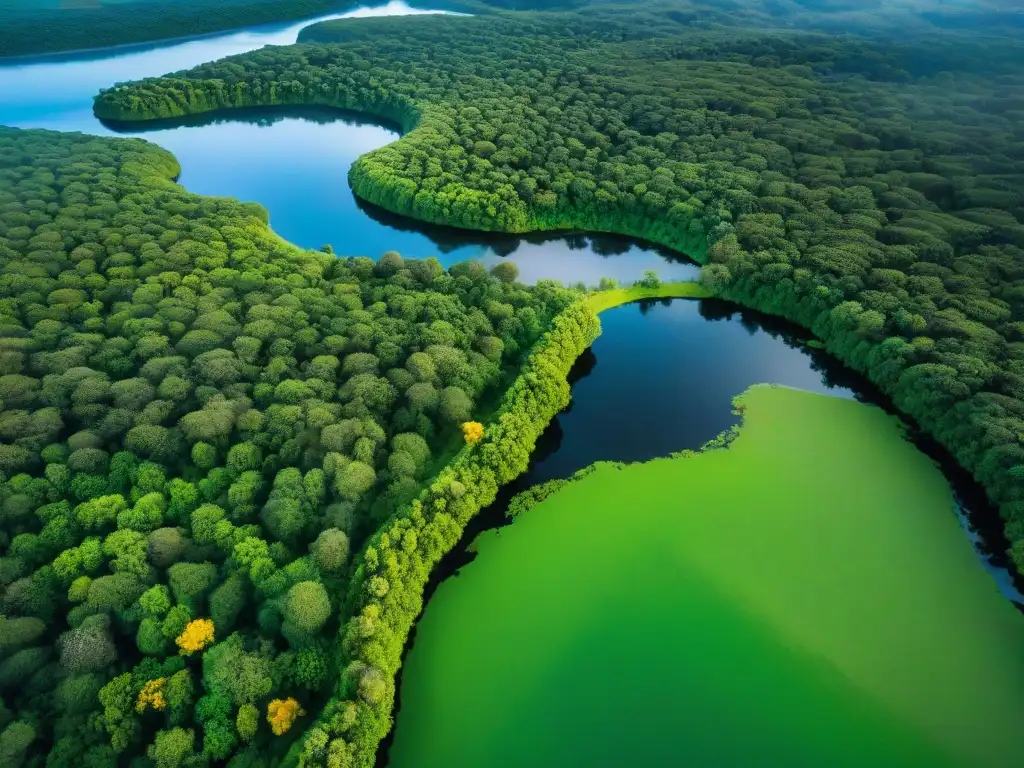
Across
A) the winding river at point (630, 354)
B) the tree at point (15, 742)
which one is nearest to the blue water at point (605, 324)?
the winding river at point (630, 354)

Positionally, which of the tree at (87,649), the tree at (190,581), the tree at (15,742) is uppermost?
the tree at (190,581)

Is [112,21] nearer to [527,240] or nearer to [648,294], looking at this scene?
[527,240]

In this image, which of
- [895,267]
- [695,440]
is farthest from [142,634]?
[895,267]

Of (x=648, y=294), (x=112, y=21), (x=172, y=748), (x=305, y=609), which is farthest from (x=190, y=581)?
(x=112, y=21)

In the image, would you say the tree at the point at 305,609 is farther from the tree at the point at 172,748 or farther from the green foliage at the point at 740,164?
the tree at the point at 172,748

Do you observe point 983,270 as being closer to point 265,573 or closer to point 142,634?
point 265,573
